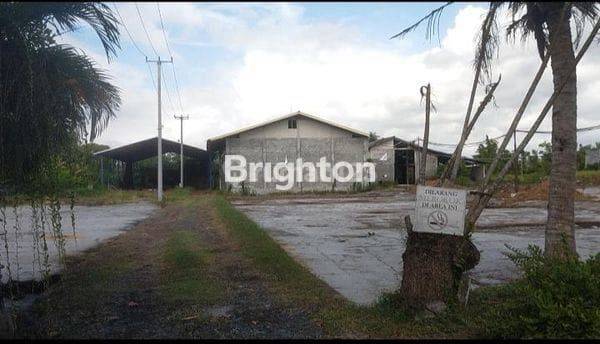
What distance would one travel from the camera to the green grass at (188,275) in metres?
6.75

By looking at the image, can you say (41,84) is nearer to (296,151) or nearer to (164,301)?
(164,301)

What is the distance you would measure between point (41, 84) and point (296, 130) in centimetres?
3124

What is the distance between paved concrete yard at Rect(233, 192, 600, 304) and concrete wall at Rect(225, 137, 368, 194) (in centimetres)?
1622

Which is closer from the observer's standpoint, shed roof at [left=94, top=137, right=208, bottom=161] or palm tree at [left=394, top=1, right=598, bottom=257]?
palm tree at [left=394, top=1, right=598, bottom=257]

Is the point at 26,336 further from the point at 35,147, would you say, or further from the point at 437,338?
the point at 437,338

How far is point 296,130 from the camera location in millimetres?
36812

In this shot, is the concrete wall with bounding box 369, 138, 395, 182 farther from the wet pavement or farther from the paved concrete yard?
the wet pavement

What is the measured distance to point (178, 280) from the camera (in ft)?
25.3

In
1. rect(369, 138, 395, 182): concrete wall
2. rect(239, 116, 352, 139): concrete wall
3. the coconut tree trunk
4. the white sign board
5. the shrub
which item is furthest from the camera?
rect(369, 138, 395, 182): concrete wall

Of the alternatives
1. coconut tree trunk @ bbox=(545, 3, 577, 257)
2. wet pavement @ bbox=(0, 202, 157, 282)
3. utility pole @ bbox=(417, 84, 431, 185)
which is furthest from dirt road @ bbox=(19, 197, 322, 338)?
coconut tree trunk @ bbox=(545, 3, 577, 257)

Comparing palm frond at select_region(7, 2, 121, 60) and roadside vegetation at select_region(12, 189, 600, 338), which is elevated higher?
palm frond at select_region(7, 2, 121, 60)

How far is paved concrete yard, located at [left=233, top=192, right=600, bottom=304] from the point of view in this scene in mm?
7936

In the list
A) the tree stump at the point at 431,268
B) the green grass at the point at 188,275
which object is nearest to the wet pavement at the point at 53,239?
the green grass at the point at 188,275

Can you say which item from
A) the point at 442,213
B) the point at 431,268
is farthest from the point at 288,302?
the point at 442,213
